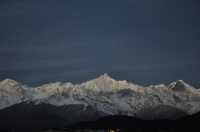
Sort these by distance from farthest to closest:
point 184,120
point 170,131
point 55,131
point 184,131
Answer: point 55,131 < point 184,120 < point 170,131 < point 184,131

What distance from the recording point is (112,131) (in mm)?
186000

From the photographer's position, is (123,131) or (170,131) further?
(123,131)

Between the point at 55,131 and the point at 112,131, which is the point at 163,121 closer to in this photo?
the point at 112,131

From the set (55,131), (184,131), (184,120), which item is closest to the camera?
(184,131)

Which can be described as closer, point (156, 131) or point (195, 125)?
point (195, 125)

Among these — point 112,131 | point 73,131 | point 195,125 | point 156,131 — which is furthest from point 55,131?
point 195,125

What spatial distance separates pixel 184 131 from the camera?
138625 mm

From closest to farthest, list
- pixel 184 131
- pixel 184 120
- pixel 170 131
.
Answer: pixel 184 131, pixel 170 131, pixel 184 120

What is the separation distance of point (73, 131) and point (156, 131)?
3943cm

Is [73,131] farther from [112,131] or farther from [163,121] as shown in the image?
[163,121]

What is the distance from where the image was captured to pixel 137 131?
169m

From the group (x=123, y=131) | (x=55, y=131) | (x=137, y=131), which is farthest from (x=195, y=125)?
(x=55, y=131)

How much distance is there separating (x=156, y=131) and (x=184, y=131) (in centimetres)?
1831

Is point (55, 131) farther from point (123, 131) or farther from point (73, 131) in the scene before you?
point (123, 131)
